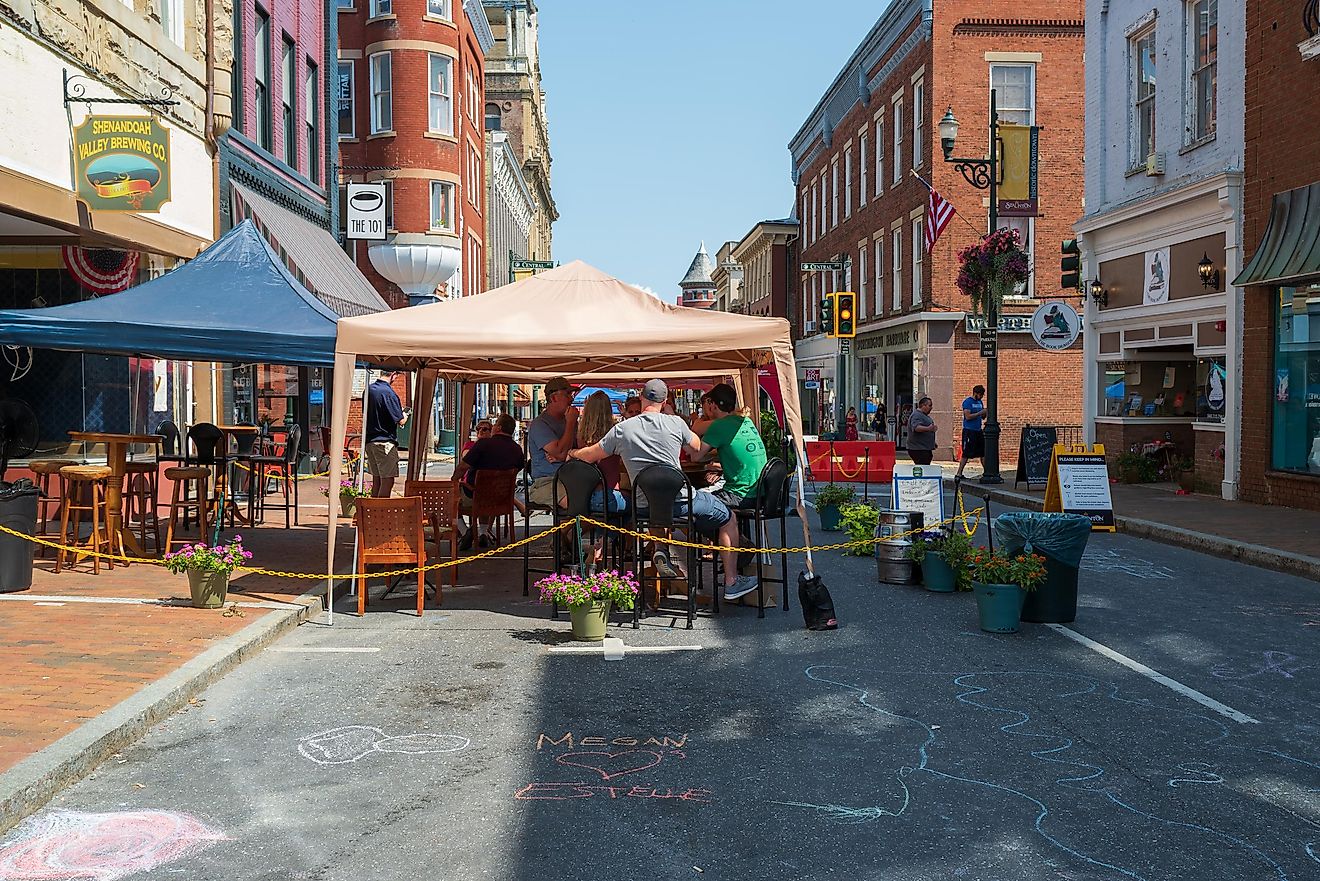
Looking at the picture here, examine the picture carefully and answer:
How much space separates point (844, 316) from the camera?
28359 mm

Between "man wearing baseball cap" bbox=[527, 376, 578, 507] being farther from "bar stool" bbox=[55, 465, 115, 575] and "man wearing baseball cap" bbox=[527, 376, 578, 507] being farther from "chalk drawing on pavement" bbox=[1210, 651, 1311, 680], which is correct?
"chalk drawing on pavement" bbox=[1210, 651, 1311, 680]

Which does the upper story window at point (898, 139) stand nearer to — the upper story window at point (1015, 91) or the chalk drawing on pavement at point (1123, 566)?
the upper story window at point (1015, 91)

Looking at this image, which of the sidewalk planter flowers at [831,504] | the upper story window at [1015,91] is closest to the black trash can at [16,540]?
the sidewalk planter flowers at [831,504]

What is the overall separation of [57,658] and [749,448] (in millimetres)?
5272

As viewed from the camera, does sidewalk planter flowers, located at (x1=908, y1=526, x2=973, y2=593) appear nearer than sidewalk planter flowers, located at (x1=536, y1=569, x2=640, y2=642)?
No

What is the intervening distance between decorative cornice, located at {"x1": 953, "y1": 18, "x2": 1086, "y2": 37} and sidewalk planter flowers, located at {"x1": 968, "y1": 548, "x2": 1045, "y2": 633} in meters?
28.2

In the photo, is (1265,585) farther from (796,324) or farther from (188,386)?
(796,324)

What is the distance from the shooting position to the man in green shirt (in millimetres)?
9836

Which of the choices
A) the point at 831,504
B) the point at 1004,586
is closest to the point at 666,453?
the point at 1004,586

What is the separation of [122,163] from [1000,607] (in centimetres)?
1079

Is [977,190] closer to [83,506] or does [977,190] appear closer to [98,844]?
[83,506]

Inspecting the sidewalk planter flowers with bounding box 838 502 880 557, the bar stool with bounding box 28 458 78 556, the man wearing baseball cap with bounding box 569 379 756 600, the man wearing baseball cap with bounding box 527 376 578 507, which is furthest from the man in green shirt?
the bar stool with bounding box 28 458 78 556

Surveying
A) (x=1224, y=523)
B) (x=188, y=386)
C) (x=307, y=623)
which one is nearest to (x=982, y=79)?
(x=1224, y=523)

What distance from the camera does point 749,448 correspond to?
32.6ft
